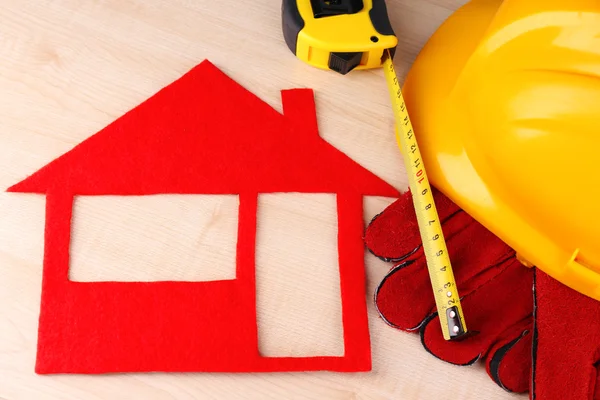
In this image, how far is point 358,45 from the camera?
95 centimetres

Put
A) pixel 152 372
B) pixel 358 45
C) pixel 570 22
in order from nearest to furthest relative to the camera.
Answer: pixel 570 22 → pixel 152 372 → pixel 358 45

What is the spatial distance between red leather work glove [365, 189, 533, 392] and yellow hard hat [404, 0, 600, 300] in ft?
0.12

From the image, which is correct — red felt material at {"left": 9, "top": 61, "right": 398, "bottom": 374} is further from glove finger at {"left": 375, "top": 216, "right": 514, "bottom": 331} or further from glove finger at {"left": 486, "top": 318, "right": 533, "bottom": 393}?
glove finger at {"left": 486, "top": 318, "right": 533, "bottom": 393}

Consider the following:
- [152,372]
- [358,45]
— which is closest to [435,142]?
[358,45]

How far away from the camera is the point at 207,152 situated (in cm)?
95

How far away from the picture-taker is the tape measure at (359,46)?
0.89m

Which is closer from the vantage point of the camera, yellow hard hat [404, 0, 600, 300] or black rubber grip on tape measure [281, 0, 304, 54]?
yellow hard hat [404, 0, 600, 300]

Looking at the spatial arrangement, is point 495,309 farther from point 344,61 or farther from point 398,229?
point 344,61

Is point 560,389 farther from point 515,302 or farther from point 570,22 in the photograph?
point 570,22

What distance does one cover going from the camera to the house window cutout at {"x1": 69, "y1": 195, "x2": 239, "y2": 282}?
890 millimetres

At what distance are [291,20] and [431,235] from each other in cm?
36

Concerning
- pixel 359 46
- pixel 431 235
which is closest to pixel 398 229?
pixel 431 235

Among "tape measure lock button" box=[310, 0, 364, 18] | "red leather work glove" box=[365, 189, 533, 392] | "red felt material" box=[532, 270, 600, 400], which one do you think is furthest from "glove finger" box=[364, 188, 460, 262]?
"tape measure lock button" box=[310, 0, 364, 18]

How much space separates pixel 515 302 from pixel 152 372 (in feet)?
1.55
